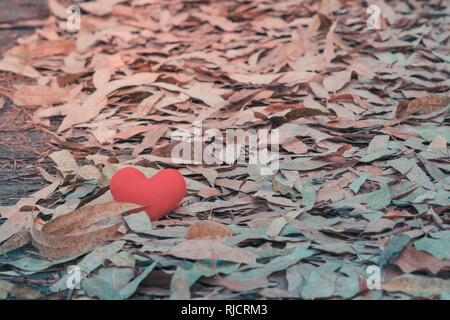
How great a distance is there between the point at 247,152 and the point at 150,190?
0.45 metres

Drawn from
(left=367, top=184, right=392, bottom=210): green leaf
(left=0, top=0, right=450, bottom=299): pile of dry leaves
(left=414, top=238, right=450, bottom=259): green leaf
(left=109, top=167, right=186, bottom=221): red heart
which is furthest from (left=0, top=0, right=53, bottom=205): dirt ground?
(left=414, top=238, right=450, bottom=259): green leaf

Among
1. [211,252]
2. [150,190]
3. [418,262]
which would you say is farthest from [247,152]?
[418,262]

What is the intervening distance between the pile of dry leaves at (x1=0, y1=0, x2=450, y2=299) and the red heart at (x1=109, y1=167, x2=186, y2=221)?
0.04 m

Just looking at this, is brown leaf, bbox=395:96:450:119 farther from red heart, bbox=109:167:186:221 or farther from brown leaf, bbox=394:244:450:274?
red heart, bbox=109:167:186:221

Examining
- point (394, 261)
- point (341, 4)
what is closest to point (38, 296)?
point (394, 261)

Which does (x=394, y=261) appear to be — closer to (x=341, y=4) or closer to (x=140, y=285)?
(x=140, y=285)

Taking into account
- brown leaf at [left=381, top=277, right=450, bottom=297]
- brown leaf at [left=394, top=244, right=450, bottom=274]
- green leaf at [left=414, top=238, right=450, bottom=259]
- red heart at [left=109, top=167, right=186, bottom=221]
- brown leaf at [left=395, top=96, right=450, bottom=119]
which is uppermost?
brown leaf at [left=395, top=96, right=450, bottom=119]

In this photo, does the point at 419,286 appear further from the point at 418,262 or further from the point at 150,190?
the point at 150,190

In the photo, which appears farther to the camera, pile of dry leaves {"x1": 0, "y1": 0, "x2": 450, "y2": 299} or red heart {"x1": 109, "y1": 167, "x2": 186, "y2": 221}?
red heart {"x1": 109, "y1": 167, "x2": 186, "y2": 221}

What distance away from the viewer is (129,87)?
2.16 m

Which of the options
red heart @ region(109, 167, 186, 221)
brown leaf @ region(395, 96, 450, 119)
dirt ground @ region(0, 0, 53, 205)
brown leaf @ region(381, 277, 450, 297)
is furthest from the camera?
brown leaf @ region(395, 96, 450, 119)

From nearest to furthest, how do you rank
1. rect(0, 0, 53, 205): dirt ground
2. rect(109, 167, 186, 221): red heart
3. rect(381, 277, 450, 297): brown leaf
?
rect(381, 277, 450, 297): brown leaf < rect(109, 167, 186, 221): red heart < rect(0, 0, 53, 205): dirt ground

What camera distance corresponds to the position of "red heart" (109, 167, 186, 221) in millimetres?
1317

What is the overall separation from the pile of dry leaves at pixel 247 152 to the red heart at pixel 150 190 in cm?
4
